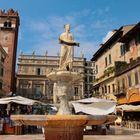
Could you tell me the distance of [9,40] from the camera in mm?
55719

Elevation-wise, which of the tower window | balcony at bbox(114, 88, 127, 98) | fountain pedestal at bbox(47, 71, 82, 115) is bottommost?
fountain pedestal at bbox(47, 71, 82, 115)

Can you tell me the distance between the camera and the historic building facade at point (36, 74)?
204 feet

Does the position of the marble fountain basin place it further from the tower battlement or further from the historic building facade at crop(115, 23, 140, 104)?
the tower battlement

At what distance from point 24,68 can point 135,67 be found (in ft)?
130

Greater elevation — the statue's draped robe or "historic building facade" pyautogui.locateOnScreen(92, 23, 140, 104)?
"historic building facade" pyautogui.locateOnScreen(92, 23, 140, 104)

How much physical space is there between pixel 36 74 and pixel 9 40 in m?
12.2

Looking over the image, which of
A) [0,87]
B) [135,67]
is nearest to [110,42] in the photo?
[135,67]

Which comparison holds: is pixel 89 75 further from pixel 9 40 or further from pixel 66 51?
pixel 66 51

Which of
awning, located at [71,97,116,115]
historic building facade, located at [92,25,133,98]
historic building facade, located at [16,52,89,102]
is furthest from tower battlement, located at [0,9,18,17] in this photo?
awning, located at [71,97,116,115]

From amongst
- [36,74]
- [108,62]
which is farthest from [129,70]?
[36,74]

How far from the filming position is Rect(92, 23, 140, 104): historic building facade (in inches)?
1144

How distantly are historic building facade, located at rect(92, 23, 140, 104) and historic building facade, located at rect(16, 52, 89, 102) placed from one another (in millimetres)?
21189

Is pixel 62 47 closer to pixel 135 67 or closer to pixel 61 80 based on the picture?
pixel 61 80

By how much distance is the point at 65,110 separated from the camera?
10.3 metres
